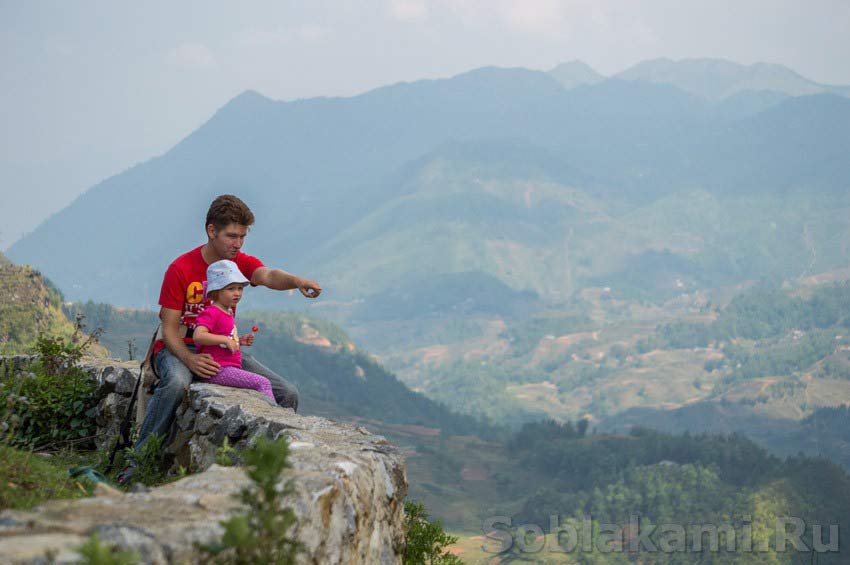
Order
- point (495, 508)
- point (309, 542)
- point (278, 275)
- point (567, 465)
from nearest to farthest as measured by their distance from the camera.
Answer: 1. point (309, 542)
2. point (278, 275)
3. point (495, 508)
4. point (567, 465)

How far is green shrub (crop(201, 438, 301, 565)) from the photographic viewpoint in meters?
4.00

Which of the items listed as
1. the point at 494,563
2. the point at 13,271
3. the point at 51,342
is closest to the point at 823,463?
the point at 494,563

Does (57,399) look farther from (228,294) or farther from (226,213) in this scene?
(226,213)

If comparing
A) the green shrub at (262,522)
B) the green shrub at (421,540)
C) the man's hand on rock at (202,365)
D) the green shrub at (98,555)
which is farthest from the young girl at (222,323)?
the green shrub at (98,555)

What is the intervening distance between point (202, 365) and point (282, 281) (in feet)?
3.20

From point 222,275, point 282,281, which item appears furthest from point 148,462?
point 282,281

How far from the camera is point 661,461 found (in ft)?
384

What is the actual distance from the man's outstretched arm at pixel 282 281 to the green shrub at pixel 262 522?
3.84 meters

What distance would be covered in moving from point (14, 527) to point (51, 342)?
19.8ft

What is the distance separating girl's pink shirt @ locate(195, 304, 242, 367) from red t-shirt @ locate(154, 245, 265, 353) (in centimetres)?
14

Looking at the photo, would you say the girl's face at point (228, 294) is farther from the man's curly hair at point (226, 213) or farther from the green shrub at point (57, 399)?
the green shrub at point (57, 399)

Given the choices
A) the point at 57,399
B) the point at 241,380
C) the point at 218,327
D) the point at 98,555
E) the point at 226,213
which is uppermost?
the point at 226,213

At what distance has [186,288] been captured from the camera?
784 centimetres

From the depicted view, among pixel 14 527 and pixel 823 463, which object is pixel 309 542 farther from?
pixel 823 463
